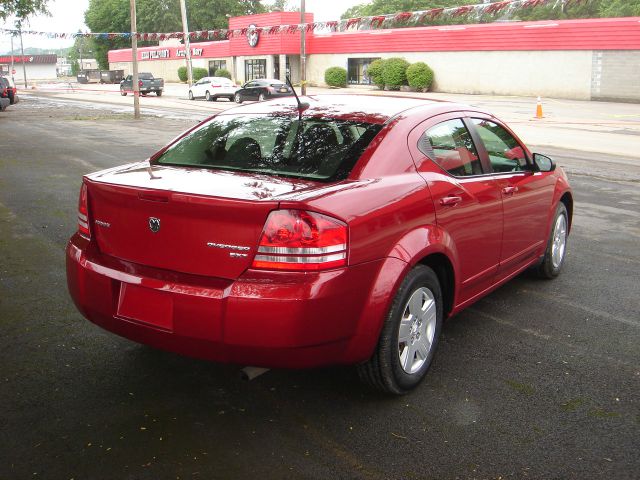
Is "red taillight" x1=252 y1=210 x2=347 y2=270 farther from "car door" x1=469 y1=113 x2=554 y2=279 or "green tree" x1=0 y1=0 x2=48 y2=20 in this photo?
"green tree" x1=0 y1=0 x2=48 y2=20

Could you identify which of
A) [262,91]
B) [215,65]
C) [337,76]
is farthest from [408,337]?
[215,65]

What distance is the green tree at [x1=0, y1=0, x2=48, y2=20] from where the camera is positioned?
2842 cm

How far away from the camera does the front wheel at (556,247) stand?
5664 mm

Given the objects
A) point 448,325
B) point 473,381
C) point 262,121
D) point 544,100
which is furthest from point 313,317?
point 544,100

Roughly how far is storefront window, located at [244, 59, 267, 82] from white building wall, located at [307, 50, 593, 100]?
42.9 ft

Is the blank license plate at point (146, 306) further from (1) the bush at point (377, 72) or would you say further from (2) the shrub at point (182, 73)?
(2) the shrub at point (182, 73)

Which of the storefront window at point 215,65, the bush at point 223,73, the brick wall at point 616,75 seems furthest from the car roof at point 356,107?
the storefront window at point 215,65

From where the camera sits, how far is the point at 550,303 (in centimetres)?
529

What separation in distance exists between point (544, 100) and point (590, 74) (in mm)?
2946

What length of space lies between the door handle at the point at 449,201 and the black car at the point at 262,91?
113 feet

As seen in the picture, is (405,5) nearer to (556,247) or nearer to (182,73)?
(182,73)

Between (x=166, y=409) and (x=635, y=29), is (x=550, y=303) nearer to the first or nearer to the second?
(x=166, y=409)

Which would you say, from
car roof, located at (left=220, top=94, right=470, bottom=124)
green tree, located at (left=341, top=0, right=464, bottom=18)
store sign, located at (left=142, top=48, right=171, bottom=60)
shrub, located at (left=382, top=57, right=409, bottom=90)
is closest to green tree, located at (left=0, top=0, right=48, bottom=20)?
shrub, located at (left=382, top=57, right=409, bottom=90)

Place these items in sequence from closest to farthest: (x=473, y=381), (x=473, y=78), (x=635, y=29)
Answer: (x=473, y=381)
(x=635, y=29)
(x=473, y=78)
